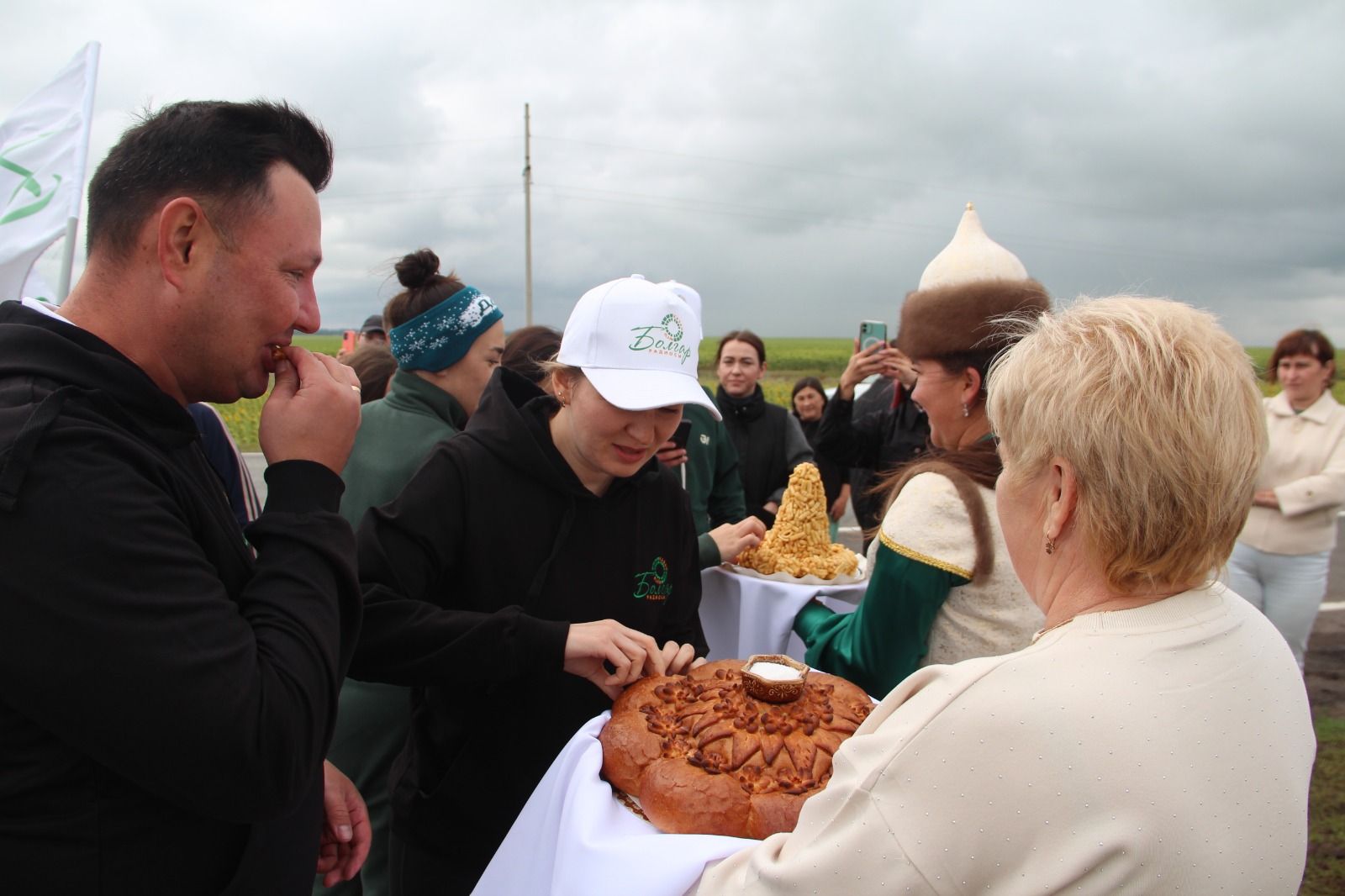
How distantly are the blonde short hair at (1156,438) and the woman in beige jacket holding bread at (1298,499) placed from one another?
4957 mm

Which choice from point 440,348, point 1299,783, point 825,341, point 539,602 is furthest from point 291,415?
point 825,341

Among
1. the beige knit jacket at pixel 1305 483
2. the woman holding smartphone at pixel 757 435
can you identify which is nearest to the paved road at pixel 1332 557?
the woman holding smartphone at pixel 757 435

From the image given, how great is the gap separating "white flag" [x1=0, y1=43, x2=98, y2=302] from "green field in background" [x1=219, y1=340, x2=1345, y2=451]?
43.0 ft

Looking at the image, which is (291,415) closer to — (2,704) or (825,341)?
(2,704)

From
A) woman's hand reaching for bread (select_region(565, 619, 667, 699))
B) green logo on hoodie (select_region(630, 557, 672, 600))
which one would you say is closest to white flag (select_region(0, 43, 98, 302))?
green logo on hoodie (select_region(630, 557, 672, 600))

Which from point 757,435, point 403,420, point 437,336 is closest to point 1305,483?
point 757,435

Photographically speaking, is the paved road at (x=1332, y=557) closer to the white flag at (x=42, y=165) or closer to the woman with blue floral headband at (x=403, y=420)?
the white flag at (x=42, y=165)

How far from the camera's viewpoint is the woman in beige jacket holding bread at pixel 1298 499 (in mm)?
5295

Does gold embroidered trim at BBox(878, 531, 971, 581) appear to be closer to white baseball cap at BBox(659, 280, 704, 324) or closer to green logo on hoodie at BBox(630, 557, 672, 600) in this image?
green logo on hoodie at BBox(630, 557, 672, 600)

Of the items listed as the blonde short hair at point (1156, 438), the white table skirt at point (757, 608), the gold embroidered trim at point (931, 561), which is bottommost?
the white table skirt at point (757, 608)

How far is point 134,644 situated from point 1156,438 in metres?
1.44

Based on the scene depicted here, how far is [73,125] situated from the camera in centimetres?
529

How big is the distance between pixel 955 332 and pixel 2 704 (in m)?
2.25

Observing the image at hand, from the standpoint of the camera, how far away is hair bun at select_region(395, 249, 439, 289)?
3.76 m
